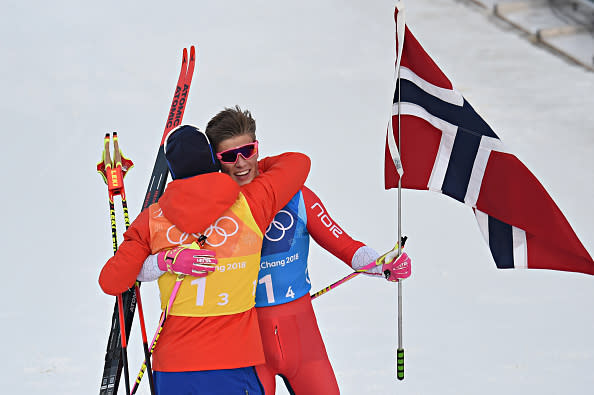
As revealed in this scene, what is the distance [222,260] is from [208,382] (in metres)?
0.35

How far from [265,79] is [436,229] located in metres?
2.78

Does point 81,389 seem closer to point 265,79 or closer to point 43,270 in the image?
point 43,270

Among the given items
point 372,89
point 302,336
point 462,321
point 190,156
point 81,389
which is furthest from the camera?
point 372,89

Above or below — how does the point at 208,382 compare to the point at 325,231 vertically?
below

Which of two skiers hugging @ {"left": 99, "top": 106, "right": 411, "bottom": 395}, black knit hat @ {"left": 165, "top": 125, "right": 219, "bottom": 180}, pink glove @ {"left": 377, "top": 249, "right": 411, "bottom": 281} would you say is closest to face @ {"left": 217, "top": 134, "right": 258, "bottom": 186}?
two skiers hugging @ {"left": 99, "top": 106, "right": 411, "bottom": 395}

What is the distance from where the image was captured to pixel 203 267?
101 inches

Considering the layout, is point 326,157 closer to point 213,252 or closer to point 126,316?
point 126,316

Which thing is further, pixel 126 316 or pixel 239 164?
pixel 126 316

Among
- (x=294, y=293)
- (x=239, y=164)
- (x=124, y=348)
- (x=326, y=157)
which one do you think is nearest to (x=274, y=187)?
(x=239, y=164)

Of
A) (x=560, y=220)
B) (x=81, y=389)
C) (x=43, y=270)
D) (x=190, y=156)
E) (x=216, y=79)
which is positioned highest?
(x=216, y=79)

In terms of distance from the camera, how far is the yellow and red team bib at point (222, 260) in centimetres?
263

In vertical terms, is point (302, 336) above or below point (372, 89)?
below

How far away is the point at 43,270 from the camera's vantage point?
520 centimetres

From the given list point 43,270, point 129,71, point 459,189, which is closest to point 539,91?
point 129,71
